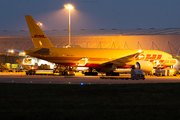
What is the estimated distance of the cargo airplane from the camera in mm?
38344

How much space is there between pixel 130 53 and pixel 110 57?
14.8ft

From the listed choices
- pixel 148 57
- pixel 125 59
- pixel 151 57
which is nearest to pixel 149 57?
pixel 148 57

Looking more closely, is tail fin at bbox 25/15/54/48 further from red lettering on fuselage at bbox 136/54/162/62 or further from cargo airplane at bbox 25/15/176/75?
red lettering on fuselage at bbox 136/54/162/62

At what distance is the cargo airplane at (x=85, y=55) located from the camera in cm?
3834

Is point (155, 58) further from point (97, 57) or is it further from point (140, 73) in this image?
point (140, 73)

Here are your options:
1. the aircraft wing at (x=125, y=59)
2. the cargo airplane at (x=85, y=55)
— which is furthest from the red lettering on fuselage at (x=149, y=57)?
the aircraft wing at (x=125, y=59)

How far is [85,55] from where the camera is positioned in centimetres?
4081

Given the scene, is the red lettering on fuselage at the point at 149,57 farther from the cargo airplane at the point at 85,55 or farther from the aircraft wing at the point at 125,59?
the aircraft wing at the point at 125,59

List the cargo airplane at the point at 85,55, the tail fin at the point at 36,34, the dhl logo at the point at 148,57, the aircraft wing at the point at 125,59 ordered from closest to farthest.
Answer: the cargo airplane at the point at 85,55 < the tail fin at the point at 36,34 < the aircraft wing at the point at 125,59 < the dhl logo at the point at 148,57

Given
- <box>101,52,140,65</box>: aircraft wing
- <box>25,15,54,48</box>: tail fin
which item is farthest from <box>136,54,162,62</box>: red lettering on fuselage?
<box>25,15,54,48</box>: tail fin

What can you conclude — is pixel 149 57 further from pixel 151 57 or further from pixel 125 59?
pixel 125 59

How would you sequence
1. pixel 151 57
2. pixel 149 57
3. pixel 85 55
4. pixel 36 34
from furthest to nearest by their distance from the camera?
1. pixel 151 57
2. pixel 149 57
3. pixel 85 55
4. pixel 36 34

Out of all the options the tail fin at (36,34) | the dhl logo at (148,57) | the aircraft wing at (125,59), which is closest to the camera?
the tail fin at (36,34)
